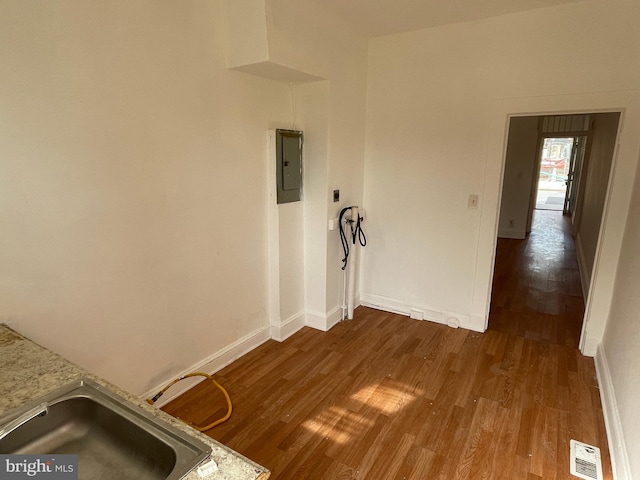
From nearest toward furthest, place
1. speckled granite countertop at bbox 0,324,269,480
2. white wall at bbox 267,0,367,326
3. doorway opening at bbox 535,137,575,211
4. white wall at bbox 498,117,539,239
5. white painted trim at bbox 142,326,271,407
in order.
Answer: speckled granite countertop at bbox 0,324,269,480, white painted trim at bbox 142,326,271,407, white wall at bbox 267,0,367,326, white wall at bbox 498,117,539,239, doorway opening at bbox 535,137,575,211

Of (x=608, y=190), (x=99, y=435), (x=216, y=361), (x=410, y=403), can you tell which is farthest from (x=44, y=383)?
(x=608, y=190)

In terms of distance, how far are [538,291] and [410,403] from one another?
282cm

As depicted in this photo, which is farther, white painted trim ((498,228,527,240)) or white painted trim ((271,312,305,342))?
white painted trim ((498,228,527,240))

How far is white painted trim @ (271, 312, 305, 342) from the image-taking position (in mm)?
3162

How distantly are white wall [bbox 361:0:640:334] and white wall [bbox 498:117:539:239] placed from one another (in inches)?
149

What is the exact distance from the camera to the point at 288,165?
2963 mm

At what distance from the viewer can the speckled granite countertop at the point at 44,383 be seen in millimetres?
892

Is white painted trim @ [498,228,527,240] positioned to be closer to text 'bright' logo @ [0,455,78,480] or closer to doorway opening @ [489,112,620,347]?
doorway opening @ [489,112,620,347]

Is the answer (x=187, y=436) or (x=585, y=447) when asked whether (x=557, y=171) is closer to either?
(x=585, y=447)

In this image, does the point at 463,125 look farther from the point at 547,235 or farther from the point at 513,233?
the point at 547,235

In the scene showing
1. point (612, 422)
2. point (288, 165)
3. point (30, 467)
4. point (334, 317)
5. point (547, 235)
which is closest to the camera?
point (30, 467)

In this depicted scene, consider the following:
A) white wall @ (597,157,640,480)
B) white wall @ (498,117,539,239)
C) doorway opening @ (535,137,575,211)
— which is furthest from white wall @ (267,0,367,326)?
doorway opening @ (535,137,575,211)

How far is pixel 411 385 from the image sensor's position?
259cm

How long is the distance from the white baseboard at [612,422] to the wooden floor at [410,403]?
5 cm
